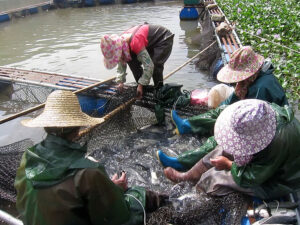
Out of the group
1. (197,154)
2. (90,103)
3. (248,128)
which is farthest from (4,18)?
(248,128)

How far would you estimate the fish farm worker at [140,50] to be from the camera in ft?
12.5

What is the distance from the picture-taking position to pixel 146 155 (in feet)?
11.6

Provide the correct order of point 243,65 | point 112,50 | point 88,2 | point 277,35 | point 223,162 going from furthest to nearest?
point 88,2 → point 277,35 → point 112,50 → point 243,65 → point 223,162

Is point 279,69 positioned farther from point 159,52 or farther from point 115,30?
point 115,30

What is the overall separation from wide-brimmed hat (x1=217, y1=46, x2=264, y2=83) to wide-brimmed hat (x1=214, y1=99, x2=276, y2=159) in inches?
35.6

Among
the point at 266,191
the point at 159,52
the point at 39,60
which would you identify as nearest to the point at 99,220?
the point at 266,191

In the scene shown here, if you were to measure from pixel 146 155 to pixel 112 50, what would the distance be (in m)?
1.55

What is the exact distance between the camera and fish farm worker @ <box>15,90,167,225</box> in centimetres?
155

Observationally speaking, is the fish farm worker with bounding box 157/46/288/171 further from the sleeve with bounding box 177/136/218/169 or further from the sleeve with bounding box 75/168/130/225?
the sleeve with bounding box 75/168/130/225

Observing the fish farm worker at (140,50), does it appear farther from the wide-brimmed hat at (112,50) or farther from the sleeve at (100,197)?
the sleeve at (100,197)

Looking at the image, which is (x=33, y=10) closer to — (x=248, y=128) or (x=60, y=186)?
(x=60, y=186)

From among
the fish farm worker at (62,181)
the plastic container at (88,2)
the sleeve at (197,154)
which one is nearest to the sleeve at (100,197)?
the fish farm worker at (62,181)

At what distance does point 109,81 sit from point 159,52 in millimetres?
1070

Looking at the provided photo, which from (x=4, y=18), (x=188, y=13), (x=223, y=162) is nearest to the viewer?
(x=223, y=162)
